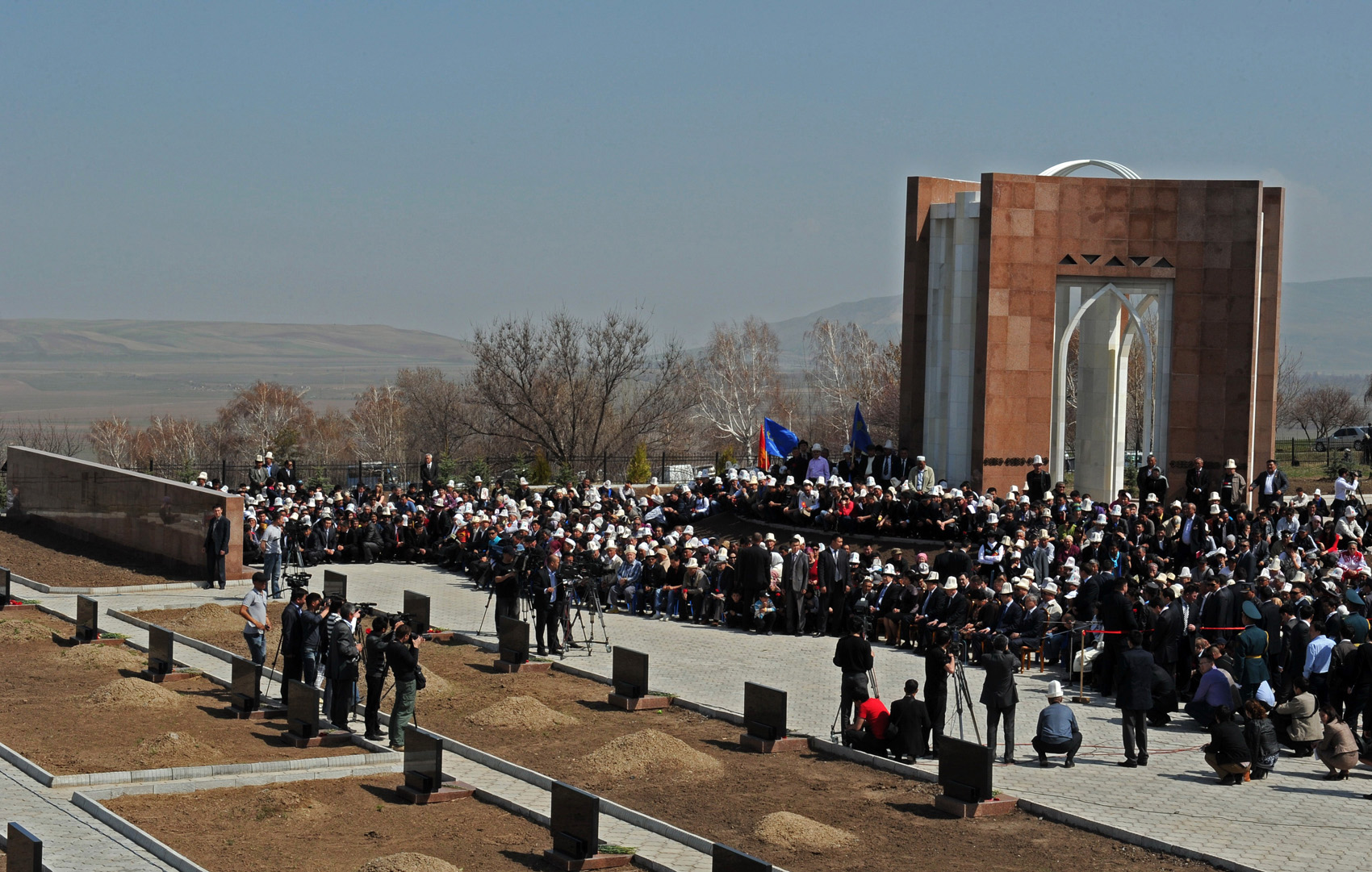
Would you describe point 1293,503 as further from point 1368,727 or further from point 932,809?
point 932,809

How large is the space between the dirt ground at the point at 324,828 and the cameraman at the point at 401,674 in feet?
4.10

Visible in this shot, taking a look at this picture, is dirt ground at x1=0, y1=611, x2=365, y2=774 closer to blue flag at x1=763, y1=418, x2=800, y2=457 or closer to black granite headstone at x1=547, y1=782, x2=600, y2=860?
black granite headstone at x1=547, y1=782, x2=600, y2=860

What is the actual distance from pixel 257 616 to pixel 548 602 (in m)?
4.19

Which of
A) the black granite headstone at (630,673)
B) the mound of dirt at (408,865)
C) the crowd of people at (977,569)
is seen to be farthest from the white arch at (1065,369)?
the mound of dirt at (408,865)

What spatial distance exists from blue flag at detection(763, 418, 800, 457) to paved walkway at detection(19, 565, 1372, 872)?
1144cm

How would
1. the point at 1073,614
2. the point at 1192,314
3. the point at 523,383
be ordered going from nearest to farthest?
the point at 1073,614 → the point at 1192,314 → the point at 523,383

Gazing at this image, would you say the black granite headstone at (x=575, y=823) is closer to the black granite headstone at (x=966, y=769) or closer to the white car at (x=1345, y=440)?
the black granite headstone at (x=966, y=769)

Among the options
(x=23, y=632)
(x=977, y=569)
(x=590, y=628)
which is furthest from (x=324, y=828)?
(x=977, y=569)

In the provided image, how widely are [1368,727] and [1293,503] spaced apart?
10.0 meters

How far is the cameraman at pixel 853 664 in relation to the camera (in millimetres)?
16062

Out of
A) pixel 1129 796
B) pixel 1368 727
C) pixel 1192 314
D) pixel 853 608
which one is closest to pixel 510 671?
pixel 853 608

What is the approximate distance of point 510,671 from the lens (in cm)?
2059

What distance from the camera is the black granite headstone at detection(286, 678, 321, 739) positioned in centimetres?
1605

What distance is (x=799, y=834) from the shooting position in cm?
1276
